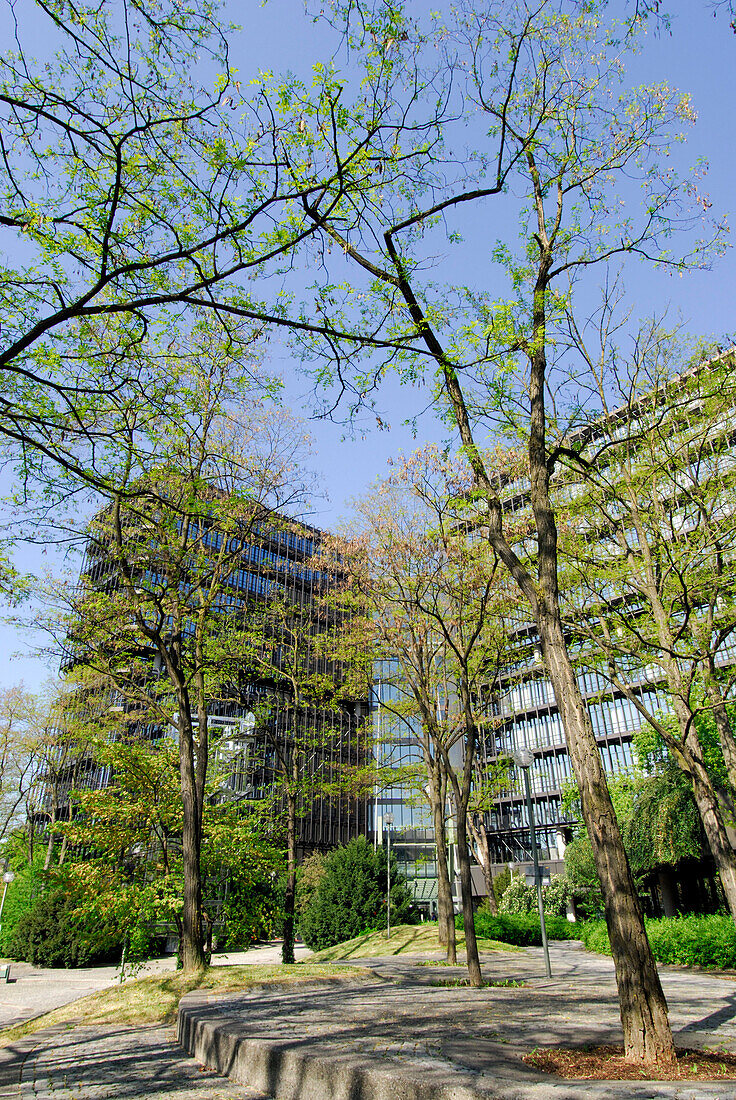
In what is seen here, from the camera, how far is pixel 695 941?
1603 centimetres

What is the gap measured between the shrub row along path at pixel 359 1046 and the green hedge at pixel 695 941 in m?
6.75

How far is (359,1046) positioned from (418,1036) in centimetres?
72

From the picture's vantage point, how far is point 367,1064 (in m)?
4.19

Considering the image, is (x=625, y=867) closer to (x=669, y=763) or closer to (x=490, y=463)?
(x=490, y=463)

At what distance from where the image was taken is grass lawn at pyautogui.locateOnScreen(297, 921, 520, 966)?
717 inches

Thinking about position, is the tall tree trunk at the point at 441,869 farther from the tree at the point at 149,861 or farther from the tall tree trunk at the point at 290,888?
the tree at the point at 149,861

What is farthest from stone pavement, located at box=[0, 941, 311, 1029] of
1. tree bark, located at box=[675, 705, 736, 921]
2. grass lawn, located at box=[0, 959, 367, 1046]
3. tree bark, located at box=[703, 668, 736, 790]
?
tree bark, located at box=[703, 668, 736, 790]

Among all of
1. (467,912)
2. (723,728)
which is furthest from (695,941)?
(467,912)

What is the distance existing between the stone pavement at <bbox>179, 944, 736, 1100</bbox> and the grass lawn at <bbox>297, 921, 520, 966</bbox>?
907 cm

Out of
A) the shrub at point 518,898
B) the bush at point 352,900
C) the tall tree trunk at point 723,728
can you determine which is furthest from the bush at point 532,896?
the tall tree trunk at point 723,728

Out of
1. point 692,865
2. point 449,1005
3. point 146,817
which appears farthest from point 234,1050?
point 692,865

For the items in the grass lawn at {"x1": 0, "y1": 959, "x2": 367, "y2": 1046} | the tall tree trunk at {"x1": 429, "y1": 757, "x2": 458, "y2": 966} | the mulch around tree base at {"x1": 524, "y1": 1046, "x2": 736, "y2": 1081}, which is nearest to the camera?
the mulch around tree base at {"x1": 524, "y1": 1046, "x2": 736, "y2": 1081}

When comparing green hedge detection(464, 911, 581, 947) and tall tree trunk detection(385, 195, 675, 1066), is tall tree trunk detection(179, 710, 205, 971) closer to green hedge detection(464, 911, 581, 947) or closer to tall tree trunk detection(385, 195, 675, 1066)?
tall tree trunk detection(385, 195, 675, 1066)

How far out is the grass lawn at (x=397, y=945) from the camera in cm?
1820
